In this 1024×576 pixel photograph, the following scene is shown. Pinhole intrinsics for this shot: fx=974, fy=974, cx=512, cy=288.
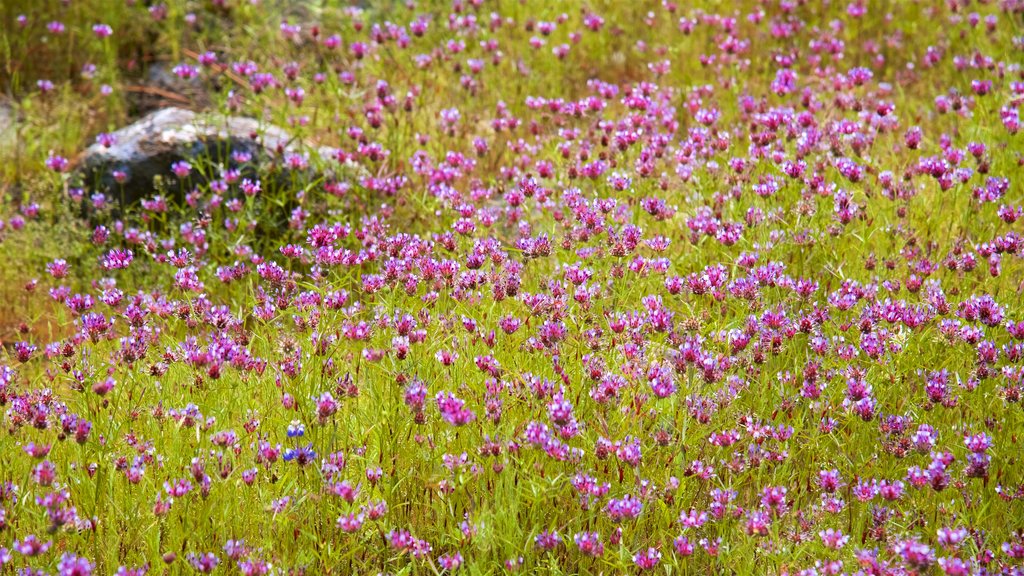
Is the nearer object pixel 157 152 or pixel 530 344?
pixel 530 344

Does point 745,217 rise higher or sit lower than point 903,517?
higher

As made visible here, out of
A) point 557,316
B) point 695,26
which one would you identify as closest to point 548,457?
point 557,316

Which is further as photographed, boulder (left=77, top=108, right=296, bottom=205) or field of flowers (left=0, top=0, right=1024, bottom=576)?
boulder (left=77, top=108, right=296, bottom=205)

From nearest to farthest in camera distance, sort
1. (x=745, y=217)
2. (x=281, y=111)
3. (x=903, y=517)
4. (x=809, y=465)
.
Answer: (x=903, y=517) < (x=809, y=465) < (x=745, y=217) < (x=281, y=111)

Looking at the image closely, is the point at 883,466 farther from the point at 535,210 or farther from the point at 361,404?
the point at 535,210

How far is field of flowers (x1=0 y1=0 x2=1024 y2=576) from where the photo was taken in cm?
322

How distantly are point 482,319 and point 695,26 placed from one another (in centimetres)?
441

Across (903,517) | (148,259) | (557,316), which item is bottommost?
(148,259)

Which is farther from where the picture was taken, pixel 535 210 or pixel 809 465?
pixel 535 210

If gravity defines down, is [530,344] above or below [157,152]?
above

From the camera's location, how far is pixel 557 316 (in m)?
3.94

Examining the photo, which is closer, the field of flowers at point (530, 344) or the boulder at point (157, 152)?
the field of flowers at point (530, 344)

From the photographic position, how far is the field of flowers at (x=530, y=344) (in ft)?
10.6

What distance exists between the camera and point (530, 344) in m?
3.88
